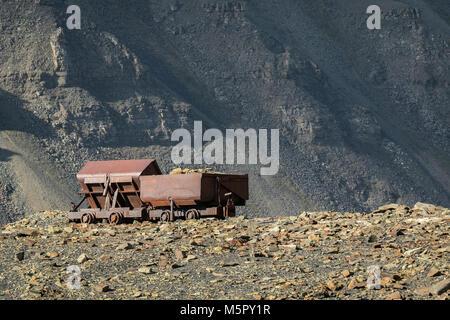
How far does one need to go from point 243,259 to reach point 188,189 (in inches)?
263

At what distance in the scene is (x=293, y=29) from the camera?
82.8 m

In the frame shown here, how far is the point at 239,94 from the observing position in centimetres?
7506

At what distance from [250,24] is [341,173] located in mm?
20246

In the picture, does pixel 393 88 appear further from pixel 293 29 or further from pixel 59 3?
pixel 59 3

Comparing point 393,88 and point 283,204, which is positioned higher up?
point 393,88

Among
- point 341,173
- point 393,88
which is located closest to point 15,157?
point 341,173

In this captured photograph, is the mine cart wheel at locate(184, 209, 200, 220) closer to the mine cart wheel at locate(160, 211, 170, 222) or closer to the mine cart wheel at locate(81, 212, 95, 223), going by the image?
the mine cart wheel at locate(160, 211, 170, 222)

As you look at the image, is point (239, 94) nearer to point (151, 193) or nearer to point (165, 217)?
point (151, 193)

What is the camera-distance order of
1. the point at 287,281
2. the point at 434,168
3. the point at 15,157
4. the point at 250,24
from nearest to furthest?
the point at 287,281, the point at 15,157, the point at 434,168, the point at 250,24

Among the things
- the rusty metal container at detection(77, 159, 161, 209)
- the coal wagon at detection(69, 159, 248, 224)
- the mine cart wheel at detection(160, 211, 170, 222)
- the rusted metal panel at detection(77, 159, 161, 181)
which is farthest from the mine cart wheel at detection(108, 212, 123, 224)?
the mine cart wheel at detection(160, 211, 170, 222)

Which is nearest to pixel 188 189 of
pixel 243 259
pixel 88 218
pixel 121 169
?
pixel 121 169

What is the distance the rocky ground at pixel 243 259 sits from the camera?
46.8 feet

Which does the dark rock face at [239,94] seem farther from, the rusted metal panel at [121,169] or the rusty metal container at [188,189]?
the rusty metal container at [188,189]

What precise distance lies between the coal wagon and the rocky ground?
1.44 m
